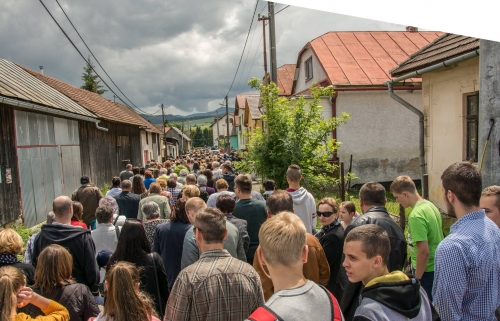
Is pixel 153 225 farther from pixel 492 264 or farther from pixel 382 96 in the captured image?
pixel 382 96

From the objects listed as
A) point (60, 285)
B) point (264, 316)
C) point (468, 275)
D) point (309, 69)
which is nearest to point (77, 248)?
point (60, 285)

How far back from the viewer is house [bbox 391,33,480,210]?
9.01 metres

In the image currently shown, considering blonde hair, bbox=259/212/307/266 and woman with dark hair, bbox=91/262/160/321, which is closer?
blonde hair, bbox=259/212/307/266

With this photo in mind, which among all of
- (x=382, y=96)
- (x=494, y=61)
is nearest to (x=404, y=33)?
(x=382, y=96)

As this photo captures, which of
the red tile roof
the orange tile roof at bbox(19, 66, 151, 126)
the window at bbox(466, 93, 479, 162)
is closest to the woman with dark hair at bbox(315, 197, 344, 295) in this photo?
the window at bbox(466, 93, 479, 162)

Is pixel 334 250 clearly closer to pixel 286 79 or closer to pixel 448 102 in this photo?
pixel 448 102

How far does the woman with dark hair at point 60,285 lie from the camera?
3.13 metres

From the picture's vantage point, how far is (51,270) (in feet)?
10.3

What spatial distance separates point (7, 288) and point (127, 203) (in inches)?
195

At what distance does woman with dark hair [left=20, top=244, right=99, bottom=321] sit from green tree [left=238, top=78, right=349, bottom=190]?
26.6 feet

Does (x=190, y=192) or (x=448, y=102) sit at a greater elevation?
(x=448, y=102)

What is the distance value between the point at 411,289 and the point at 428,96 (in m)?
9.85

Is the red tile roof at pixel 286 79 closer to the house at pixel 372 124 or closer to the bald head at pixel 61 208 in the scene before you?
the house at pixel 372 124

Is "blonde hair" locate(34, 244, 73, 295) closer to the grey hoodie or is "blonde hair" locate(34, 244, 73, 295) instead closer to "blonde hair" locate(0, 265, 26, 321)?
"blonde hair" locate(0, 265, 26, 321)
